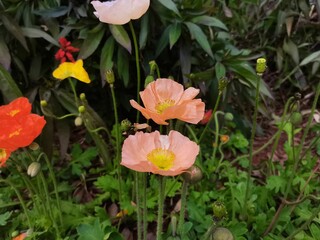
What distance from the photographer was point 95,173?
1.53 m

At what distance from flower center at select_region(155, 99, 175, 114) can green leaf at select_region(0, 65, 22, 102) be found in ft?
1.97

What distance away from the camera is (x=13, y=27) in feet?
4.38

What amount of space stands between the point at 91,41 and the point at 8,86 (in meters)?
0.28

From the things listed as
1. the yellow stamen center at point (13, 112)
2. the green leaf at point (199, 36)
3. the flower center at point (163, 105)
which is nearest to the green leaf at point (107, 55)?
the green leaf at point (199, 36)

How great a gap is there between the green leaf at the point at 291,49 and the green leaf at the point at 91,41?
3.31 ft

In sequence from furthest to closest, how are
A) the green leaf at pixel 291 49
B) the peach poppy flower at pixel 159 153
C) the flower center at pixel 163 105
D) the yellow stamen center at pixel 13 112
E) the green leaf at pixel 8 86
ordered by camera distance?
the green leaf at pixel 291 49, the green leaf at pixel 8 86, the yellow stamen center at pixel 13 112, the flower center at pixel 163 105, the peach poppy flower at pixel 159 153

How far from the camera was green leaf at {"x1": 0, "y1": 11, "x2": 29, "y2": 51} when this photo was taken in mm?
1332

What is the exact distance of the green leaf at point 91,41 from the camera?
1375mm

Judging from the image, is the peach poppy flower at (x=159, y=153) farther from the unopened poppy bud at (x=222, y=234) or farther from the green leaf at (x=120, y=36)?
the green leaf at (x=120, y=36)

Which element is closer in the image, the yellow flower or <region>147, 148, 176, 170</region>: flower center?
A: <region>147, 148, 176, 170</region>: flower center

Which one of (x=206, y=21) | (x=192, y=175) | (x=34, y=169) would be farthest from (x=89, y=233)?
(x=206, y=21)

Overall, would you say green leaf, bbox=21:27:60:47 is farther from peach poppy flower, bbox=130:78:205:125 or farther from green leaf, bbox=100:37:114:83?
peach poppy flower, bbox=130:78:205:125

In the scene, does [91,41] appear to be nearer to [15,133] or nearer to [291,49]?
[15,133]

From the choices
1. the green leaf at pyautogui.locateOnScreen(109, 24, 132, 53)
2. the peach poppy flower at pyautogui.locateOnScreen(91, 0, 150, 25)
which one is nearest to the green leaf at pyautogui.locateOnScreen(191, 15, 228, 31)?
the green leaf at pyautogui.locateOnScreen(109, 24, 132, 53)
